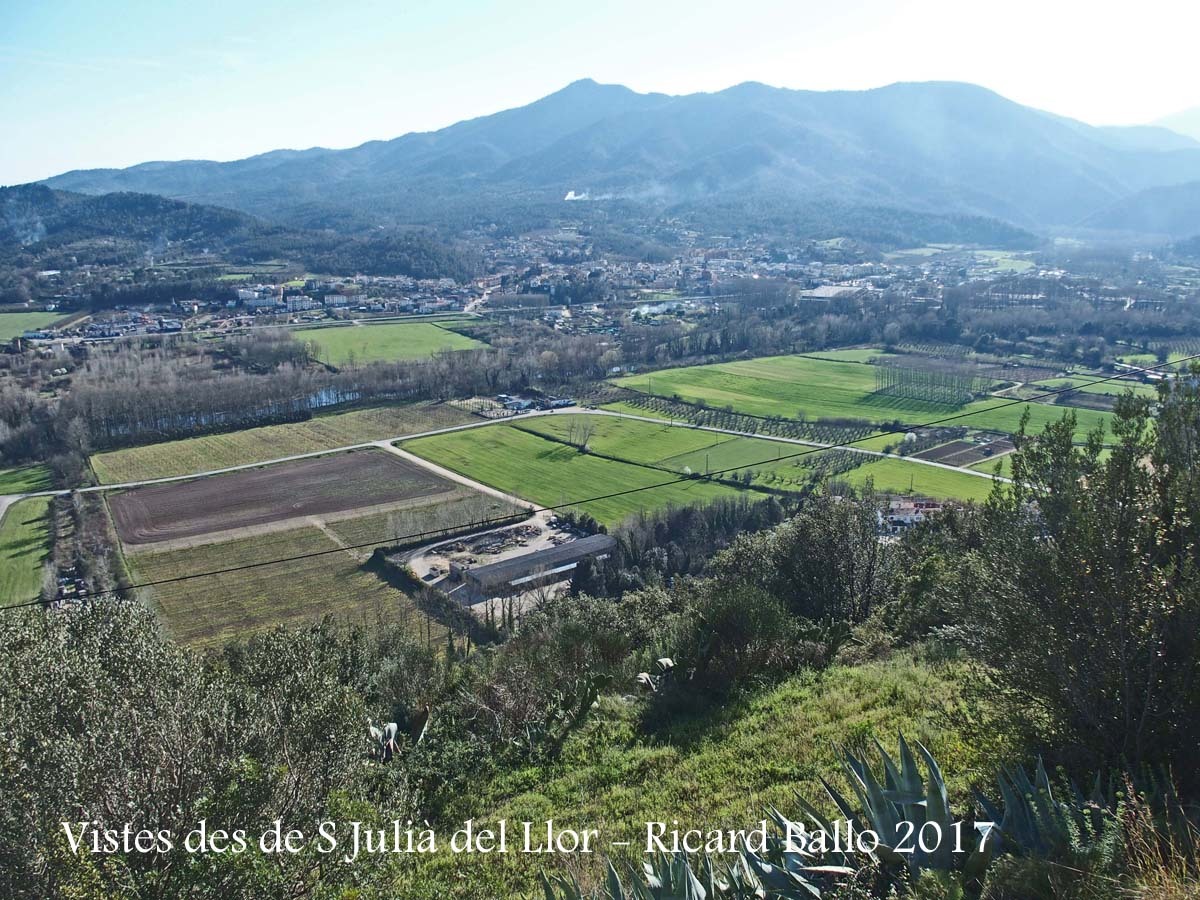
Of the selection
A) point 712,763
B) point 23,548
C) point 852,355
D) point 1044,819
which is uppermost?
point 1044,819

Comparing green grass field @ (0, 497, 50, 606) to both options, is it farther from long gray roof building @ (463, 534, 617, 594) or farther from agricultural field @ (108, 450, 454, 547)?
long gray roof building @ (463, 534, 617, 594)

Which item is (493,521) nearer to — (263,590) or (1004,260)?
(263,590)

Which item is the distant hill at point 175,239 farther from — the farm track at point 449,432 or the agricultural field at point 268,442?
the farm track at point 449,432

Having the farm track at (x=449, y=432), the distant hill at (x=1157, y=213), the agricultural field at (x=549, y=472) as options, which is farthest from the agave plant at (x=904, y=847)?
the distant hill at (x=1157, y=213)

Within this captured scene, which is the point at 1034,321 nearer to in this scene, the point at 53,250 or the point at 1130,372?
the point at 1130,372

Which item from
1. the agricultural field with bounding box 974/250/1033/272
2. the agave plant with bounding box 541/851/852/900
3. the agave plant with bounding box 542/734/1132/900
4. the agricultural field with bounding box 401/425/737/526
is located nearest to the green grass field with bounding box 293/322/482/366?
the agricultural field with bounding box 401/425/737/526

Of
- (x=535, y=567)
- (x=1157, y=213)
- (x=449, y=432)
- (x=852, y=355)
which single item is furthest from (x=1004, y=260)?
(x=535, y=567)
